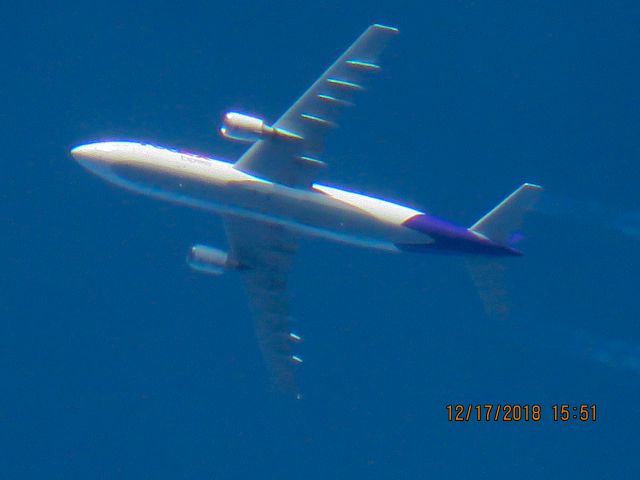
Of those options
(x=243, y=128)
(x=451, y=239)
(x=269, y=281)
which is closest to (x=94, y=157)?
(x=243, y=128)

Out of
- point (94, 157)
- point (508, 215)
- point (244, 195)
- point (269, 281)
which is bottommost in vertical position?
point (269, 281)

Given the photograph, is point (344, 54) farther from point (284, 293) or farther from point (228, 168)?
point (284, 293)

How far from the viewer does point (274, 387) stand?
7588 centimetres

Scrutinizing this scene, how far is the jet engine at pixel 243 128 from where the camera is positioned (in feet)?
221

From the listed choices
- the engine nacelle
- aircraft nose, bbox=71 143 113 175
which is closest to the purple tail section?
the engine nacelle

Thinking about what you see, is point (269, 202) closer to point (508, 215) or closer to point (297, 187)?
point (297, 187)

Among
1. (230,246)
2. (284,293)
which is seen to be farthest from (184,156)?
(284,293)

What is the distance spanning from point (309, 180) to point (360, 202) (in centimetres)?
335

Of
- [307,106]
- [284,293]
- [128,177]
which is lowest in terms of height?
[284,293]

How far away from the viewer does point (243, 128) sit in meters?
67.4

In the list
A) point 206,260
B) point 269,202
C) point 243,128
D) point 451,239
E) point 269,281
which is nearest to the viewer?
point 243,128

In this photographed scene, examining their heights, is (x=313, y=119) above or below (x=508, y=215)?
above

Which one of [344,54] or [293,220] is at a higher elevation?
[344,54]

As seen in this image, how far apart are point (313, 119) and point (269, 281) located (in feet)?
39.7
